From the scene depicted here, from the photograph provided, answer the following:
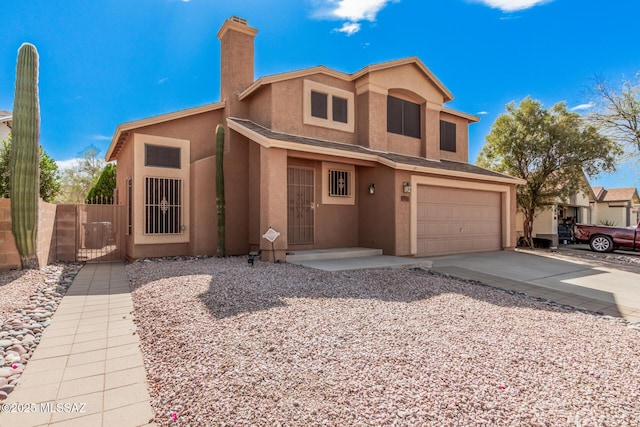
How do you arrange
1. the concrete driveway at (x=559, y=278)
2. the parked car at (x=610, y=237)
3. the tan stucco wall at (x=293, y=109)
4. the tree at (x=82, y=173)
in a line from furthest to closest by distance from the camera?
1. the tree at (x=82, y=173)
2. the parked car at (x=610, y=237)
3. the tan stucco wall at (x=293, y=109)
4. the concrete driveway at (x=559, y=278)

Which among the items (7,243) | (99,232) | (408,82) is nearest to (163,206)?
A: (99,232)

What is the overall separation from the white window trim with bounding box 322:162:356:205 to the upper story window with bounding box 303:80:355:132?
1291mm

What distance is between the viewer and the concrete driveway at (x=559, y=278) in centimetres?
624

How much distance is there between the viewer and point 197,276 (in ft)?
21.7

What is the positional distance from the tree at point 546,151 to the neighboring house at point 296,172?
16.0 ft

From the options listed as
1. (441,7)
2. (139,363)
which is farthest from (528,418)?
(441,7)

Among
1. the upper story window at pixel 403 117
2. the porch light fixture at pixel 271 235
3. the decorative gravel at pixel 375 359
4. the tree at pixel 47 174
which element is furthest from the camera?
the tree at pixel 47 174

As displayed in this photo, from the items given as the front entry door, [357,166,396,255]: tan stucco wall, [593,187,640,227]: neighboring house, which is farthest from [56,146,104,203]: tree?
[593,187,640,227]: neighboring house

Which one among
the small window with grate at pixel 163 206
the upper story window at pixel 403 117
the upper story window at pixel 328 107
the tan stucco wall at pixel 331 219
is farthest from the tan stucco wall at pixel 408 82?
the small window with grate at pixel 163 206

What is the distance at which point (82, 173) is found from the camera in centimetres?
2933

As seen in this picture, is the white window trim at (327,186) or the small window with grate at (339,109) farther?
the small window with grate at (339,109)

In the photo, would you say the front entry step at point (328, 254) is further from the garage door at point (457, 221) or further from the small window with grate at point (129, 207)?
the small window with grate at point (129, 207)

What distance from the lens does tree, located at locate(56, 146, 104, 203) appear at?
2911 cm

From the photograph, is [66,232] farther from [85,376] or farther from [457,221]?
[457,221]
